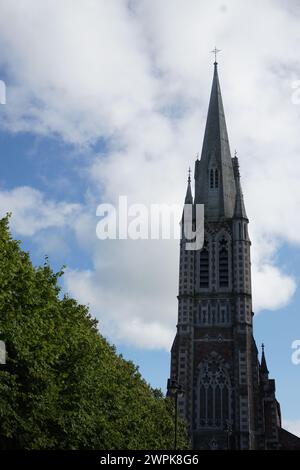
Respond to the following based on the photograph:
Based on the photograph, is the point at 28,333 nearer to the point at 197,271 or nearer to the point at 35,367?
the point at 35,367

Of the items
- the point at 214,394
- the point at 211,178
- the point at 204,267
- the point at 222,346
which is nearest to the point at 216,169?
the point at 211,178

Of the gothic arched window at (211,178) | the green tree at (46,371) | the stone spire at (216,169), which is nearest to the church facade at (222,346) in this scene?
the stone spire at (216,169)

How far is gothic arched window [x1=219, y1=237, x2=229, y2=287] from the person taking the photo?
69625mm

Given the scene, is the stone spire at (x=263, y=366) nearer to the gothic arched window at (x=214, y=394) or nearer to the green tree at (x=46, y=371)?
the gothic arched window at (x=214, y=394)

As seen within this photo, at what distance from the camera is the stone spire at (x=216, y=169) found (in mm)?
75250

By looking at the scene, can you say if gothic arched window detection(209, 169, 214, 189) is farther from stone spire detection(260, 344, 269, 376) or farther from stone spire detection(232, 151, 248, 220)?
stone spire detection(260, 344, 269, 376)

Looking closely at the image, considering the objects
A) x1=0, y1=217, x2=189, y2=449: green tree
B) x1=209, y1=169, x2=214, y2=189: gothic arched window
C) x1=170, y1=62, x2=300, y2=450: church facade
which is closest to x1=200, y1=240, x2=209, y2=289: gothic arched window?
x1=170, y1=62, x2=300, y2=450: church facade

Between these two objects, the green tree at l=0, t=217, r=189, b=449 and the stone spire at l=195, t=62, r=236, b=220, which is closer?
the green tree at l=0, t=217, r=189, b=449

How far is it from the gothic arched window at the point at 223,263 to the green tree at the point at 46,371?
1463 inches

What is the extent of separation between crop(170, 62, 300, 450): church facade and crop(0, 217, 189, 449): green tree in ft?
99.3

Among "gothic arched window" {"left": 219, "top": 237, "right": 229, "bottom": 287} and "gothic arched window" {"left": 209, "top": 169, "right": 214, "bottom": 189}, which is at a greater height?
"gothic arched window" {"left": 209, "top": 169, "right": 214, "bottom": 189}

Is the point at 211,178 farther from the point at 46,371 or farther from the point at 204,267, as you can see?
the point at 46,371

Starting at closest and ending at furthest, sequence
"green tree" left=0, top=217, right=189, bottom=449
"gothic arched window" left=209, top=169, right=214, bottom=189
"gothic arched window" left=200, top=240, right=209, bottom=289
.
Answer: "green tree" left=0, top=217, right=189, bottom=449 → "gothic arched window" left=200, top=240, right=209, bottom=289 → "gothic arched window" left=209, top=169, right=214, bottom=189
